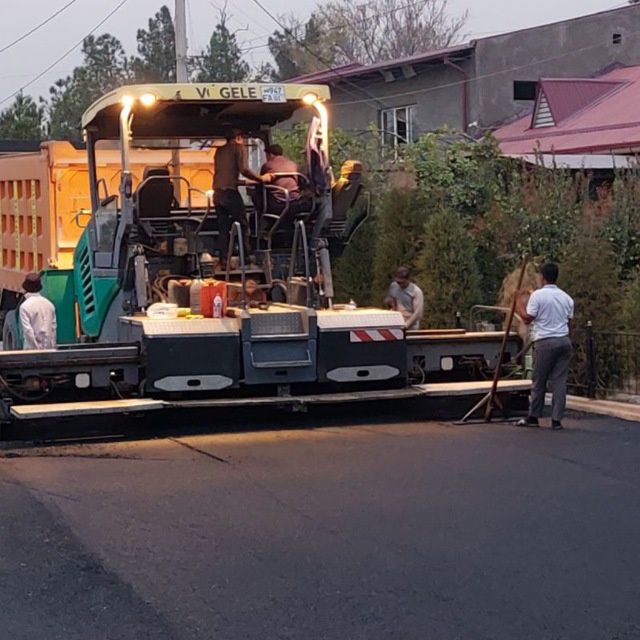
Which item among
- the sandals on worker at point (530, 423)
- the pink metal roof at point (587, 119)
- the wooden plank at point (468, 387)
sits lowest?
the sandals on worker at point (530, 423)

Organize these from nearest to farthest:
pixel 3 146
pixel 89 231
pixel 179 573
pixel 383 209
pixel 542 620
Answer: pixel 542 620 → pixel 179 573 → pixel 89 231 → pixel 383 209 → pixel 3 146

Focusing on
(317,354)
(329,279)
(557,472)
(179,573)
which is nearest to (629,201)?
(329,279)

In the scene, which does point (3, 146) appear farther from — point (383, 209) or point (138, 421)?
point (138, 421)

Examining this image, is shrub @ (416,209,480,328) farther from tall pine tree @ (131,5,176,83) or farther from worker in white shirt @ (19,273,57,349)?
tall pine tree @ (131,5,176,83)

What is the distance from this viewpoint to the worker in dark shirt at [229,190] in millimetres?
13078

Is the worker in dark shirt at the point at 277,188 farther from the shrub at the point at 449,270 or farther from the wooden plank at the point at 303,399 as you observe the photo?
the shrub at the point at 449,270

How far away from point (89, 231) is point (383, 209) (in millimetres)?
5980

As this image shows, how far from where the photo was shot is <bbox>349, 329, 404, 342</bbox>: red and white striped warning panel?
12250 millimetres

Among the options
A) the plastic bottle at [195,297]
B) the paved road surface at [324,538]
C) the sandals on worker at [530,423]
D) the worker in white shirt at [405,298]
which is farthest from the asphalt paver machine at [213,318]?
the worker in white shirt at [405,298]

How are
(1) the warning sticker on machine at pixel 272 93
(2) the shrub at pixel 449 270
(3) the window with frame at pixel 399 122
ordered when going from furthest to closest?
(3) the window with frame at pixel 399 122, (2) the shrub at pixel 449 270, (1) the warning sticker on machine at pixel 272 93

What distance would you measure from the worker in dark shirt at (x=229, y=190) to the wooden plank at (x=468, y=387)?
2.25 m

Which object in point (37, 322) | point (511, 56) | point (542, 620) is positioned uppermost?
point (511, 56)

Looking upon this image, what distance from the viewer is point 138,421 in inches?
508

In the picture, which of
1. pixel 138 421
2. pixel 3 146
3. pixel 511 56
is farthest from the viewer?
pixel 511 56
